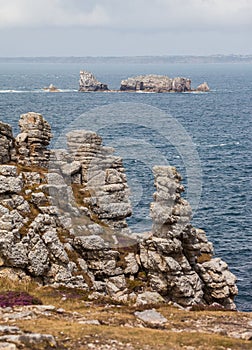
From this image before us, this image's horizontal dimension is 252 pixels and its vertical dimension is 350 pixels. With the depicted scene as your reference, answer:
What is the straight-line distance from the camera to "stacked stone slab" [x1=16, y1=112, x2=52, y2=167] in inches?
1990

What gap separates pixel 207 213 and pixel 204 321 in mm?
53565

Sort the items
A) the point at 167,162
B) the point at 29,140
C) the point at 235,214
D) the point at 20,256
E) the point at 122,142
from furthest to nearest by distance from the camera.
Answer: the point at 122,142 < the point at 167,162 < the point at 235,214 < the point at 29,140 < the point at 20,256

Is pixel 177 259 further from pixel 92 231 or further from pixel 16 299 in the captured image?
pixel 16 299

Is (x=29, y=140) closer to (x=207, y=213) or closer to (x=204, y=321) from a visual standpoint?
(x=204, y=321)

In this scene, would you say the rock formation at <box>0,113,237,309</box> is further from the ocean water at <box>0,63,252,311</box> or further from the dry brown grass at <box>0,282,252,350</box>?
the ocean water at <box>0,63,252,311</box>

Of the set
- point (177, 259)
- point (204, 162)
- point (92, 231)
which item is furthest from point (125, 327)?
point (204, 162)

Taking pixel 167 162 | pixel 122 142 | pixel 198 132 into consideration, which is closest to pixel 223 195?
pixel 167 162

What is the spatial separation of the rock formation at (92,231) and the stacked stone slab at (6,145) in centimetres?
8

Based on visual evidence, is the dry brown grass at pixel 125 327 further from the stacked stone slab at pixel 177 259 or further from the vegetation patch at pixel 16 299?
the stacked stone slab at pixel 177 259

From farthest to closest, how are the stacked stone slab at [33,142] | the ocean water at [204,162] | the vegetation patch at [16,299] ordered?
1. the ocean water at [204,162]
2. the stacked stone slab at [33,142]
3. the vegetation patch at [16,299]

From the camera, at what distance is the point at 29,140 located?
51.3m

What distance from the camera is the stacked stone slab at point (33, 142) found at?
166 feet

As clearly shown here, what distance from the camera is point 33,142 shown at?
5128 centimetres

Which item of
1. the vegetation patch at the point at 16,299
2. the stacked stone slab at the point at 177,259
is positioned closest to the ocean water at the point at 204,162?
the stacked stone slab at the point at 177,259
